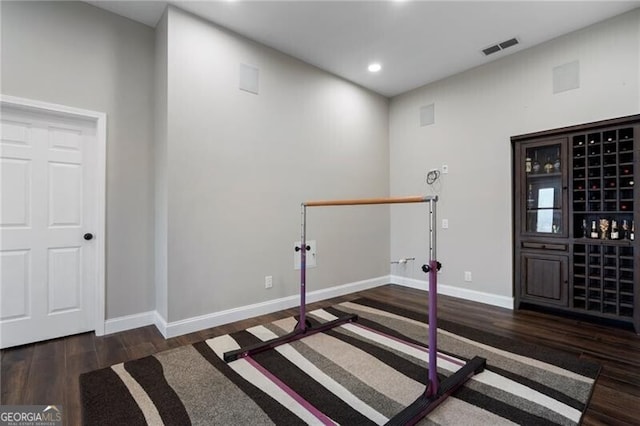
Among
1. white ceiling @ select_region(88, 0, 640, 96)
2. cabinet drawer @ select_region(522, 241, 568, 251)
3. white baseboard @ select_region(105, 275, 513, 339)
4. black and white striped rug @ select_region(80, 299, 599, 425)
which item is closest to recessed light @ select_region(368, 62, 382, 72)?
white ceiling @ select_region(88, 0, 640, 96)

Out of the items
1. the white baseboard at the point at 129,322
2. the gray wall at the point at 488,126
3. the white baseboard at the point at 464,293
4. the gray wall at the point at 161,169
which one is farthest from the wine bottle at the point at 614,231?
the white baseboard at the point at 129,322

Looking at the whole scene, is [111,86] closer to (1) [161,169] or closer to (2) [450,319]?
(1) [161,169]

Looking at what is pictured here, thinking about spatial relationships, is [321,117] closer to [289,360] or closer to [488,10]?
[488,10]

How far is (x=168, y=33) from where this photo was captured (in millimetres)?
2736

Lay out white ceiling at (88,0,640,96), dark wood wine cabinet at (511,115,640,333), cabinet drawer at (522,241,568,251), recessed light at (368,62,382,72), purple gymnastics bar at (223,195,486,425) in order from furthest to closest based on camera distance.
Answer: recessed light at (368,62,382,72), cabinet drawer at (522,241,568,251), dark wood wine cabinet at (511,115,640,333), white ceiling at (88,0,640,96), purple gymnastics bar at (223,195,486,425)

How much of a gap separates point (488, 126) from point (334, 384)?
3.47m

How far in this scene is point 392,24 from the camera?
9.95ft

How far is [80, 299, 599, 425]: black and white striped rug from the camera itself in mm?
1648

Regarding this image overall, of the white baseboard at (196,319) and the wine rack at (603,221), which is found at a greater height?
the wine rack at (603,221)

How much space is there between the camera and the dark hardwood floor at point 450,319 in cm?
179

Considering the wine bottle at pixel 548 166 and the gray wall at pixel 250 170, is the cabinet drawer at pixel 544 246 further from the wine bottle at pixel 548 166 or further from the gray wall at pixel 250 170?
the gray wall at pixel 250 170

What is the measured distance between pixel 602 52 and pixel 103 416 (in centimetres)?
493

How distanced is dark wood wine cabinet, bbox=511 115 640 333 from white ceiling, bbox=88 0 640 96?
1.05 meters

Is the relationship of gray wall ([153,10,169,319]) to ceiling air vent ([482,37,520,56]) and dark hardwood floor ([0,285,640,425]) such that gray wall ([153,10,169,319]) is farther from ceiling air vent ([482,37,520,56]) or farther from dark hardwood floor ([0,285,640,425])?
ceiling air vent ([482,37,520,56])
